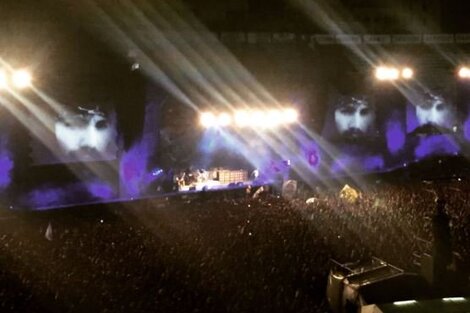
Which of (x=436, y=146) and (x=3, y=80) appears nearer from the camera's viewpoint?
(x=3, y=80)

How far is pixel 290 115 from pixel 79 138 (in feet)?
27.9

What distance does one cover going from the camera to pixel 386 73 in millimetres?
21875

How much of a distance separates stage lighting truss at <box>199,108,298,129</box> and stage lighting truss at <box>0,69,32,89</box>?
6.29m

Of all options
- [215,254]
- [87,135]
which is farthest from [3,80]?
[215,254]

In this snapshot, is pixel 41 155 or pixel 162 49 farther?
Result: pixel 162 49

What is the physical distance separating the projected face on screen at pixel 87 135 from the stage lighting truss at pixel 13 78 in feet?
5.41

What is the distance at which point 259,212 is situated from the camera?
1130 cm

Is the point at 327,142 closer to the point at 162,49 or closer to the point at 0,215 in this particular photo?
the point at 162,49

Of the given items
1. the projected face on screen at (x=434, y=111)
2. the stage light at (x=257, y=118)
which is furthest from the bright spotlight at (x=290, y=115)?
the projected face on screen at (x=434, y=111)

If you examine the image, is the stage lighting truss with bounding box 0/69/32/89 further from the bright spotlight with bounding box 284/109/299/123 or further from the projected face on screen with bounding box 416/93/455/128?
the projected face on screen with bounding box 416/93/455/128

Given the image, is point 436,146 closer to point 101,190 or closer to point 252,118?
point 252,118

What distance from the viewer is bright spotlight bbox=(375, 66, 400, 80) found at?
859 inches

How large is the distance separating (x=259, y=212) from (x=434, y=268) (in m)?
4.93

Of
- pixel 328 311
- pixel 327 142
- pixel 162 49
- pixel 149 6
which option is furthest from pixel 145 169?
pixel 328 311
